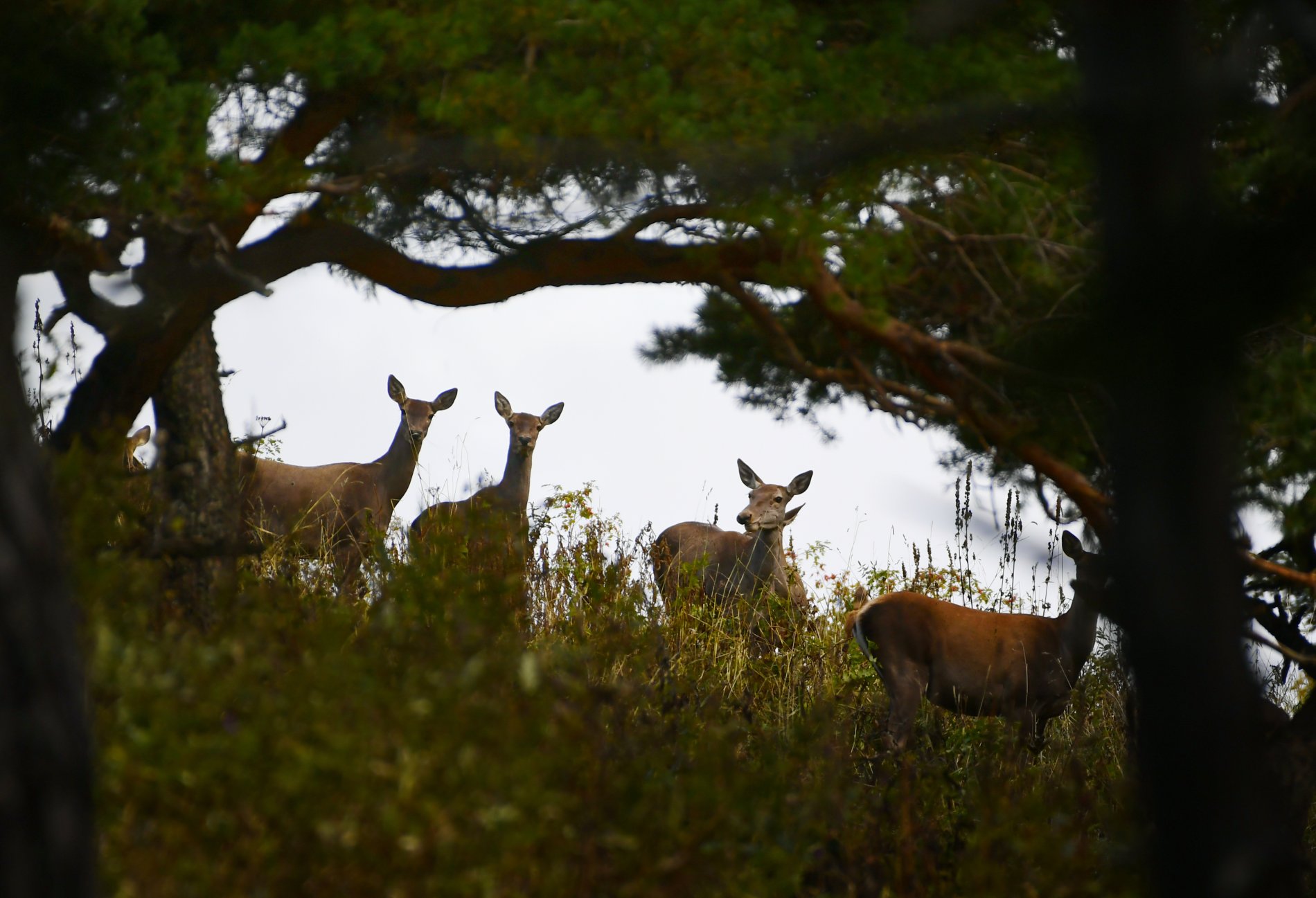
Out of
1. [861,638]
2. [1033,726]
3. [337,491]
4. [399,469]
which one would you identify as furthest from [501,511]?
[399,469]

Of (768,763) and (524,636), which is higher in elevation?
(524,636)

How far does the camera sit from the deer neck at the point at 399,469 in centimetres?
1294

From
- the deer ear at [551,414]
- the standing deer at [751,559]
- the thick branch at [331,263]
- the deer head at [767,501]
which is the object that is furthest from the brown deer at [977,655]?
the deer ear at [551,414]

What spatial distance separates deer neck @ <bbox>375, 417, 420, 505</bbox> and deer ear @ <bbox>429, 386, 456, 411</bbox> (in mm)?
324

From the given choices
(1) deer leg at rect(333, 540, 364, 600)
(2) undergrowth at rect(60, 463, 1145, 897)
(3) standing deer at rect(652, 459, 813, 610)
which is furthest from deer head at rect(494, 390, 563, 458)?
(2) undergrowth at rect(60, 463, 1145, 897)

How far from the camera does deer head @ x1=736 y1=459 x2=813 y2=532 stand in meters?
11.0

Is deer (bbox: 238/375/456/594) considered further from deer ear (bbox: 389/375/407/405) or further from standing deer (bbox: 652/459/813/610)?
standing deer (bbox: 652/459/813/610)

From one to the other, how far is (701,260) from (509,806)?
4191 millimetres

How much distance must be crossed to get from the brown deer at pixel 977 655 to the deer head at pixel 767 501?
2.21m

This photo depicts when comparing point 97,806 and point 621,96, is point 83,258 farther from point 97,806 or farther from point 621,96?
point 97,806

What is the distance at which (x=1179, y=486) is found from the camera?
232 cm

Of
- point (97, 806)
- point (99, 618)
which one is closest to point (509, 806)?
point (97, 806)

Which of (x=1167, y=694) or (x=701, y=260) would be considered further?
(x=701, y=260)

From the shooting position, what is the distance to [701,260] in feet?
21.8
